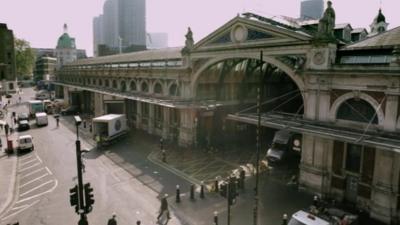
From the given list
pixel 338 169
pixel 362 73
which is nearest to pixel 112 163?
pixel 338 169

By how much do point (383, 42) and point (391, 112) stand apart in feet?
15.4

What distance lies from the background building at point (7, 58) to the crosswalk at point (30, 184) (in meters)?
20.3

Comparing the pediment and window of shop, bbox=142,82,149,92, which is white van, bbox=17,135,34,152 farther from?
the pediment

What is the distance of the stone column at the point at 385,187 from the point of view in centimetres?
1609

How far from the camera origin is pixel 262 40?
75.9 ft

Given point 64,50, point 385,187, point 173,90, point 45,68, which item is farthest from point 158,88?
point 45,68

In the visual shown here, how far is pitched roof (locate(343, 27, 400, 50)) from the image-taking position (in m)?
17.3

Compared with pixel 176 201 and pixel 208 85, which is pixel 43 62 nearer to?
pixel 208 85

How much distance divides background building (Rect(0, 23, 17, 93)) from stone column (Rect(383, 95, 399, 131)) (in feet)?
144

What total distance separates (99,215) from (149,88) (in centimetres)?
2236

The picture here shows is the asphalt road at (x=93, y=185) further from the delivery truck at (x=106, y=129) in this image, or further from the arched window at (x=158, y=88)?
the arched window at (x=158, y=88)

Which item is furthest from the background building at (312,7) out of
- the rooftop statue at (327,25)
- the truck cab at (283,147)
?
the rooftop statue at (327,25)

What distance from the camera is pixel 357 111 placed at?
707 inches

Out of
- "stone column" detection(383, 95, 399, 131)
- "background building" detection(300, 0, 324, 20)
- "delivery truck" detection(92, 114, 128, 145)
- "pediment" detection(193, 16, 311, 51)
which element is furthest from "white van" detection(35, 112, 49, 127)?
"background building" detection(300, 0, 324, 20)
